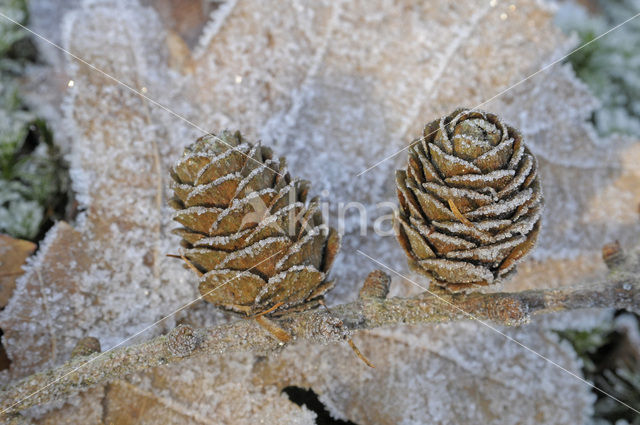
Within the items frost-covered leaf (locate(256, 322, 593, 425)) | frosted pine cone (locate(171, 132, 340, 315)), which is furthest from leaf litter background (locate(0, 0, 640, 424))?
frosted pine cone (locate(171, 132, 340, 315))

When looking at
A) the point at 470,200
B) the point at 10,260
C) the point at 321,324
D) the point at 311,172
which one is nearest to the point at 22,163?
the point at 10,260

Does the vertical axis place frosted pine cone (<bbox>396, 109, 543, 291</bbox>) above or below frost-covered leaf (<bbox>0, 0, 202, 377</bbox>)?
above

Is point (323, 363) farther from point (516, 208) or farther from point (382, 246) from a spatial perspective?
point (516, 208)

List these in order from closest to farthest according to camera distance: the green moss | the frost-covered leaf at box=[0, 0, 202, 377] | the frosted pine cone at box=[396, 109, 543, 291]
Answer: the frosted pine cone at box=[396, 109, 543, 291] → the frost-covered leaf at box=[0, 0, 202, 377] → the green moss

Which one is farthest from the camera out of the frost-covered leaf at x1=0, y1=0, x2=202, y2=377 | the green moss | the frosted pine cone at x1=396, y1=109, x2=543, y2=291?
the green moss

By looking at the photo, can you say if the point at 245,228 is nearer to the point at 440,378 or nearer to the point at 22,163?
the point at 440,378

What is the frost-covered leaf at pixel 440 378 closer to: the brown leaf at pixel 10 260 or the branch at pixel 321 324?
the branch at pixel 321 324

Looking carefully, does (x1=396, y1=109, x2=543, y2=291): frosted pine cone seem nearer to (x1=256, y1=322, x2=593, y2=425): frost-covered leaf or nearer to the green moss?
(x1=256, y1=322, x2=593, y2=425): frost-covered leaf

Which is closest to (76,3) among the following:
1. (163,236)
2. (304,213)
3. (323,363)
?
(163,236)
